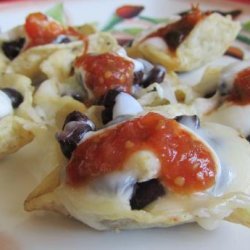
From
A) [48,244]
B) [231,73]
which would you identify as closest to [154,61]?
[231,73]

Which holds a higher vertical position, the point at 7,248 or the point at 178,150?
the point at 178,150

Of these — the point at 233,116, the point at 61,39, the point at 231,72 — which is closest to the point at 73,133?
the point at 233,116

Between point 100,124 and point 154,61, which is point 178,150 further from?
point 154,61

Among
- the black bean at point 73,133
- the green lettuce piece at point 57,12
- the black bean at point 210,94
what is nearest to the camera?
the black bean at point 73,133

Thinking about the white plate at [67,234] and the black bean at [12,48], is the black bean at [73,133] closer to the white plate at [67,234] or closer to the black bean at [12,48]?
the white plate at [67,234]

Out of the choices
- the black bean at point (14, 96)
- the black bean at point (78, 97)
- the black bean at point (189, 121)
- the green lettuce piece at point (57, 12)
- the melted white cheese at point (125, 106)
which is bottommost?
the green lettuce piece at point (57, 12)

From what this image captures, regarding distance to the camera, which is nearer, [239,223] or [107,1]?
[239,223]

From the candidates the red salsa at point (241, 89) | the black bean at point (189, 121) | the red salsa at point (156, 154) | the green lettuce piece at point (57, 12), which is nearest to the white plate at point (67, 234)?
the red salsa at point (156, 154)

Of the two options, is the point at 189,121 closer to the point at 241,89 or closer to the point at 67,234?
the point at 241,89
